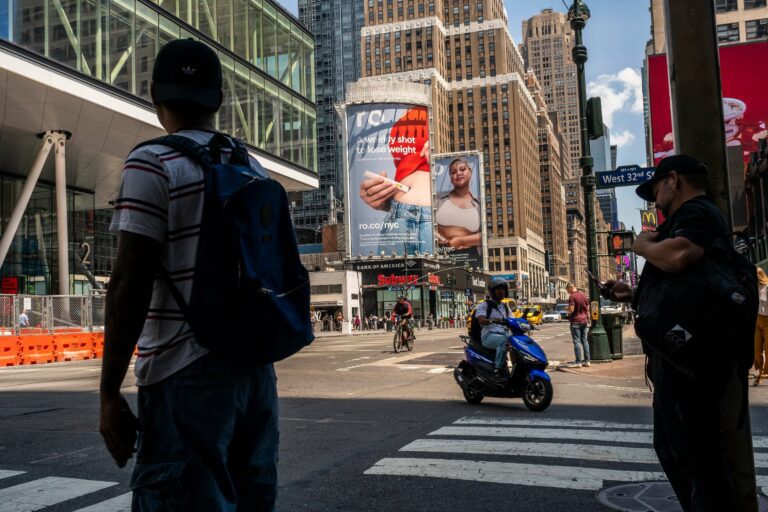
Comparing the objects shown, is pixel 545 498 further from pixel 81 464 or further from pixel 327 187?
pixel 327 187

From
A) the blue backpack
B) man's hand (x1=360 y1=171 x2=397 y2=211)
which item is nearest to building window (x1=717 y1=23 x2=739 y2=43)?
man's hand (x1=360 y1=171 x2=397 y2=211)

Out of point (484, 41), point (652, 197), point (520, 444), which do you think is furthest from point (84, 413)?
point (484, 41)

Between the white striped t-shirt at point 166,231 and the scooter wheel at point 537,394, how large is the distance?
7.78 metres

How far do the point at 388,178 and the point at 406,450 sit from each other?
7339 cm

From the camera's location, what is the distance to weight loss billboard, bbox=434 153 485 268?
95875 mm

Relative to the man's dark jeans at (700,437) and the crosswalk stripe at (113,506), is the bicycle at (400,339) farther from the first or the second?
the man's dark jeans at (700,437)

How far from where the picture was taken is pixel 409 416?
9023 mm

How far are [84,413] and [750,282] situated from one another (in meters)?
8.91

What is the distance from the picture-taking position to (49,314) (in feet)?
81.7

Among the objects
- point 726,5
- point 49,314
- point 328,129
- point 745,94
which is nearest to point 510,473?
point 49,314

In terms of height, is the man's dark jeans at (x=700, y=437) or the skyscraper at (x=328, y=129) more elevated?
the skyscraper at (x=328, y=129)

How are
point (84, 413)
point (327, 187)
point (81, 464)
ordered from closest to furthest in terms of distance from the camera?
point (81, 464), point (84, 413), point (327, 187)

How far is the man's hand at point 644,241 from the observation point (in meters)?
3.45

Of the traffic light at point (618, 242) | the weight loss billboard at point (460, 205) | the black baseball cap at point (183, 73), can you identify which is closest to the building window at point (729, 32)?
the weight loss billboard at point (460, 205)
